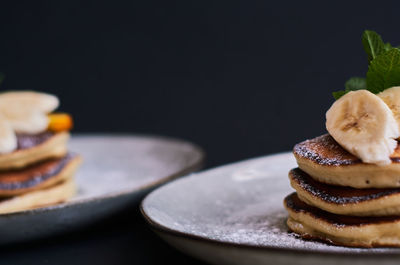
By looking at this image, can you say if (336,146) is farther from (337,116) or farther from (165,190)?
(165,190)

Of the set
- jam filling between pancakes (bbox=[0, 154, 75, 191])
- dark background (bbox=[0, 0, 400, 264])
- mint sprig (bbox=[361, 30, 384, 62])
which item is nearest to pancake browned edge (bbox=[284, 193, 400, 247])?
mint sprig (bbox=[361, 30, 384, 62])

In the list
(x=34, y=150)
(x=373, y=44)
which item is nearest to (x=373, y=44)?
(x=373, y=44)

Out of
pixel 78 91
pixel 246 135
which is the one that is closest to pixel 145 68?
pixel 78 91

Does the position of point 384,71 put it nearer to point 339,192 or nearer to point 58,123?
point 339,192

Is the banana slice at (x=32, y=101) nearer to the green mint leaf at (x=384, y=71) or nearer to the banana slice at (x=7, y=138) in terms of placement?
the banana slice at (x=7, y=138)

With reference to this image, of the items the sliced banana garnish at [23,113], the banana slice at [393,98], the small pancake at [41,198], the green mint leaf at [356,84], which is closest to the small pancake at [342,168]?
the banana slice at [393,98]
